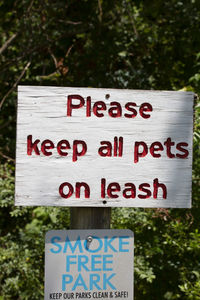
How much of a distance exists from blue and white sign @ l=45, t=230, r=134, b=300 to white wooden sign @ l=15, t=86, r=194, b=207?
0.43ft

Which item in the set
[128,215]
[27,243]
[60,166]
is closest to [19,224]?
[27,243]

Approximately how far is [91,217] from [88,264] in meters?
0.17

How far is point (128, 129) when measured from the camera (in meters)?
1.51

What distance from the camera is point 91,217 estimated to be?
1589mm

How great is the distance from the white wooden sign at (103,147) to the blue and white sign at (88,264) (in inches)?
5.2

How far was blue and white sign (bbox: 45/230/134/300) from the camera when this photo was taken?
149 centimetres

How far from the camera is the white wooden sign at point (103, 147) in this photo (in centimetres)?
146

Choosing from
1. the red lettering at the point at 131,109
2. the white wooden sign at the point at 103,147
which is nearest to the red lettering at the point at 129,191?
the white wooden sign at the point at 103,147

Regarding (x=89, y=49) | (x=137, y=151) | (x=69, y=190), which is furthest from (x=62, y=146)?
(x=89, y=49)

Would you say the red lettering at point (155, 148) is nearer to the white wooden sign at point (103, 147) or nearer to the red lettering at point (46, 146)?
the white wooden sign at point (103, 147)

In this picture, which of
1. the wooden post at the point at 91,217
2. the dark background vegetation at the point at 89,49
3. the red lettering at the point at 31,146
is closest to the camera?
the red lettering at the point at 31,146

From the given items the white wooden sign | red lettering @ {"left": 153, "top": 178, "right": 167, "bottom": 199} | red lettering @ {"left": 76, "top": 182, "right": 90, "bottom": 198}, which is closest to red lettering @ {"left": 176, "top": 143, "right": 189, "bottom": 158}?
the white wooden sign

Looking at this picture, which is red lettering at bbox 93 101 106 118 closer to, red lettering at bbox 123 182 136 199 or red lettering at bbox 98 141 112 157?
red lettering at bbox 98 141 112 157

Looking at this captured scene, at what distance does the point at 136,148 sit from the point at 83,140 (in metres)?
0.19
